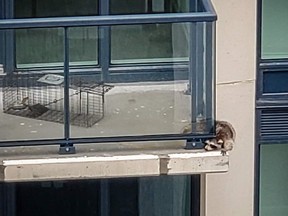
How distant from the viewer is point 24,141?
9.91 metres

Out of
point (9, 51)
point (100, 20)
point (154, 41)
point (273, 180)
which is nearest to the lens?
point (100, 20)

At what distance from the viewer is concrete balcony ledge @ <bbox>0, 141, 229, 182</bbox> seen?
976 cm

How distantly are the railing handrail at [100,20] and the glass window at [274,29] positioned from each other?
6.56 feet

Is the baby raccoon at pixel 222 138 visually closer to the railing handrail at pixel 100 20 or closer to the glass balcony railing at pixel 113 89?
the glass balcony railing at pixel 113 89

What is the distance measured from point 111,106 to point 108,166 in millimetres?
546

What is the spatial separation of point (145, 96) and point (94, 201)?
2.04m

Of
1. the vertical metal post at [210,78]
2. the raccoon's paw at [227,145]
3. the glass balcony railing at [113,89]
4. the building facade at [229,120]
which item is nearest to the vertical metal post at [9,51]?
the glass balcony railing at [113,89]

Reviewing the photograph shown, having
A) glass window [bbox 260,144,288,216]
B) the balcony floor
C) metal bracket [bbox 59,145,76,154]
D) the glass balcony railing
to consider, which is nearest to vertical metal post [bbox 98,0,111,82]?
the glass balcony railing

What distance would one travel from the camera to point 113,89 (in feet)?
32.4

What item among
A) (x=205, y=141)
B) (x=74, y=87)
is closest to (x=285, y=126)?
(x=205, y=141)

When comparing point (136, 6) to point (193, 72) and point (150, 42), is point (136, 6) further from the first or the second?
point (193, 72)

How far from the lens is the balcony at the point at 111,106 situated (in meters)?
9.79

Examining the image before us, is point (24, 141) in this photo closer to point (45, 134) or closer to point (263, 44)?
point (45, 134)

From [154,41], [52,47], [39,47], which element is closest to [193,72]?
[154,41]
